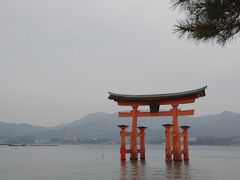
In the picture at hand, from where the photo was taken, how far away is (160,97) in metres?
24.9

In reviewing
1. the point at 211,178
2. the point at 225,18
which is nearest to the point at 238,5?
the point at 225,18

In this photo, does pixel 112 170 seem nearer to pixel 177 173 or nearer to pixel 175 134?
pixel 177 173

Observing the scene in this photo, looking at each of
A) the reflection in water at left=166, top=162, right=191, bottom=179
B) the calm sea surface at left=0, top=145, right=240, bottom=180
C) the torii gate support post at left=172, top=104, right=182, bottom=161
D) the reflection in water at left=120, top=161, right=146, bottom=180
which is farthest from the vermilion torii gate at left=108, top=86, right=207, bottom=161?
the reflection in water at left=120, top=161, right=146, bottom=180

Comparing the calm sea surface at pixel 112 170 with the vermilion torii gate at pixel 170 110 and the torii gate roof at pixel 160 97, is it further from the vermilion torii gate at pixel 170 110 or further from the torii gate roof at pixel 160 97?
the torii gate roof at pixel 160 97

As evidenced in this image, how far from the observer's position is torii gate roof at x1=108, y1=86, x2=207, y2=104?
23641 mm

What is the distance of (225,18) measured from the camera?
27.7 feet

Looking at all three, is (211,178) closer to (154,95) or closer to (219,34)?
(154,95)

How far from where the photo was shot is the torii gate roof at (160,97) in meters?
23.6

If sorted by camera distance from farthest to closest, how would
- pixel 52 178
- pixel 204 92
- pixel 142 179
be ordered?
pixel 204 92, pixel 52 178, pixel 142 179

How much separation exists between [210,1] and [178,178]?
10096 millimetres

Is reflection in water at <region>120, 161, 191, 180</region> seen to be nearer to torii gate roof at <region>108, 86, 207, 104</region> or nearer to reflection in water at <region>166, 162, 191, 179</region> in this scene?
reflection in water at <region>166, 162, 191, 179</region>

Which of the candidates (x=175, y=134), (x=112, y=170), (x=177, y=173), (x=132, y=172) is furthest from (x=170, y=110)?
(x=132, y=172)

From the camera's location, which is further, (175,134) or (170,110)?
(170,110)

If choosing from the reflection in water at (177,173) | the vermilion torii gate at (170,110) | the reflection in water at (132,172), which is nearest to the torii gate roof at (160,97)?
the vermilion torii gate at (170,110)
